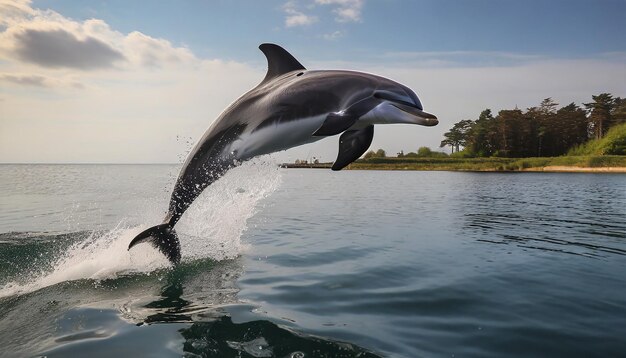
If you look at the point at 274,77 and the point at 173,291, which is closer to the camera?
the point at 274,77

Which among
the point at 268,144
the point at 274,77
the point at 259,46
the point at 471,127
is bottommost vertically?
the point at 268,144

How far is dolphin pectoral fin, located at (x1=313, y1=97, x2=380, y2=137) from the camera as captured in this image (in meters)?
4.75

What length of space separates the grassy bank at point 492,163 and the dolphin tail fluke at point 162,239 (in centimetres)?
8880

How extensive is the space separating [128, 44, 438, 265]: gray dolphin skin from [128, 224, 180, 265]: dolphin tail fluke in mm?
431

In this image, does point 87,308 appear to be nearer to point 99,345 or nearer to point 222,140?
point 99,345

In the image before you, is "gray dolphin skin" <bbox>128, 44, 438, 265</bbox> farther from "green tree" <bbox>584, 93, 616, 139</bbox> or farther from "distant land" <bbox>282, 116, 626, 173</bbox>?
"green tree" <bbox>584, 93, 616, 139</bbox>

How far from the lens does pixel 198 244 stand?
1116 centimetres

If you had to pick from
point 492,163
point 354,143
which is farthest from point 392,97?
point 492,163

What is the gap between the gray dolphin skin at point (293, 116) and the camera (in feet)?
16.3

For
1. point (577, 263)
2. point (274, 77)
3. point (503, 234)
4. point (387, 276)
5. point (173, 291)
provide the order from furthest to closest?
point (503, 234)
point (577, 263)
point (387, 276)
point (173, 291)
point (274, 77)

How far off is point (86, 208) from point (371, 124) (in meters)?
22.7

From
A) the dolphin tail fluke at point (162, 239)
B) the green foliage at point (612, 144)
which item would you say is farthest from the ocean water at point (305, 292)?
the green foliage at point (612, 144)

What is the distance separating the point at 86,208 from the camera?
79.3ft

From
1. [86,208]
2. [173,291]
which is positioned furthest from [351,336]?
[86,208]
